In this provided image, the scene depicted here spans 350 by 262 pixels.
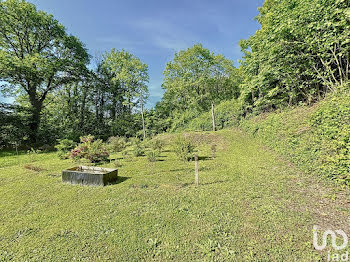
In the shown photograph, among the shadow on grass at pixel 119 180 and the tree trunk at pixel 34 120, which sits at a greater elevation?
the tree trunk at pixel 34 120

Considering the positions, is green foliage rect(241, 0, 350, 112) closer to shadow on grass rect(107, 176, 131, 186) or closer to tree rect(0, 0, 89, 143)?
shadow on grass rect(107, 176, 131, 186)

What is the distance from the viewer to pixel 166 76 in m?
21.4

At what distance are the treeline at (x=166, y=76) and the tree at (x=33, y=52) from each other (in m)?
0.07

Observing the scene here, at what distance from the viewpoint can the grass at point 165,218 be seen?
82.5 inches

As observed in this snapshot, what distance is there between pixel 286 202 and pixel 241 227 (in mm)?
1407

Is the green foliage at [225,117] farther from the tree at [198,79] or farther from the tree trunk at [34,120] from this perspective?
the tree trunk at [34,120]

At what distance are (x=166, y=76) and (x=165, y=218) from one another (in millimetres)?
20762

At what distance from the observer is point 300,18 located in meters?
5.63

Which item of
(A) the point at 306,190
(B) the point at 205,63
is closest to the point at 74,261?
(A) the point at 306,190

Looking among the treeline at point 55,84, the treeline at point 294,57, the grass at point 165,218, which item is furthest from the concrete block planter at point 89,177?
the treeline at point 55,84

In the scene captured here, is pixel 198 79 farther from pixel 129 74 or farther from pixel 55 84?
pixel 55 84

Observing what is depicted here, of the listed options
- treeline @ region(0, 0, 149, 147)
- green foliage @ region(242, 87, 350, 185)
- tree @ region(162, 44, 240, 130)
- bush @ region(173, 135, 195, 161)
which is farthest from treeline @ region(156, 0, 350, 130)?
treeline @ region(0, 0, 149, 147)

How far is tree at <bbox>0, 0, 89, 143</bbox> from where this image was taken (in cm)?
1245

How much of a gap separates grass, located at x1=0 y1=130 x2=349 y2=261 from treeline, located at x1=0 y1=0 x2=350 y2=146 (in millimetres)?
4725
